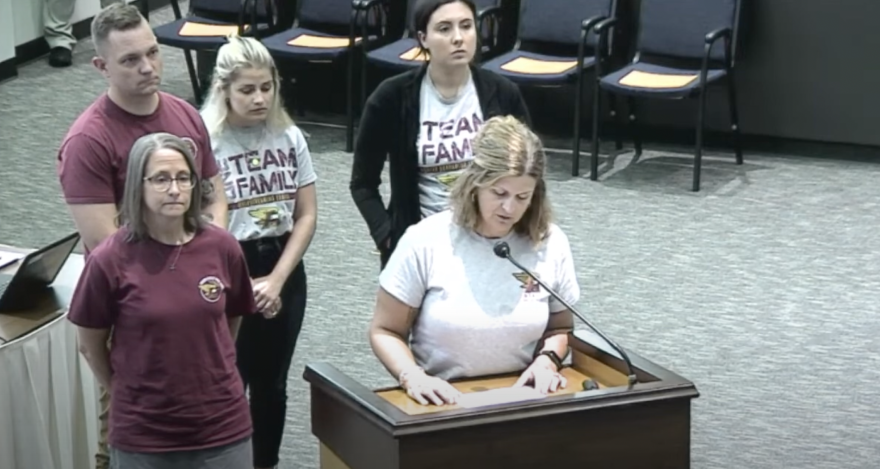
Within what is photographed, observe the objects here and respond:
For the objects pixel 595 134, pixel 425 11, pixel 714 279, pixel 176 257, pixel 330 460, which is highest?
pixel 425 11

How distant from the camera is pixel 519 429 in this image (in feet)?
8.62

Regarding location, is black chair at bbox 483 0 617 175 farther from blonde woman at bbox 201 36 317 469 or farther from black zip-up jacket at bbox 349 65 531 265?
blonde woman at bbox 201 36 317 469

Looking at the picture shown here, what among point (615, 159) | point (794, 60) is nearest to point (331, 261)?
point (615, 159)

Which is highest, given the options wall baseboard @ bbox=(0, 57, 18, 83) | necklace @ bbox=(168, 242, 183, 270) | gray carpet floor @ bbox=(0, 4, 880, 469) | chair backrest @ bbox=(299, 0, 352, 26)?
necklace @ bbox=(168, 242, 183, 270)

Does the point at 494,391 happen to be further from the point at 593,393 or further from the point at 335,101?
the point at 335,101

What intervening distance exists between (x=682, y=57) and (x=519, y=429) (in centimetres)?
488

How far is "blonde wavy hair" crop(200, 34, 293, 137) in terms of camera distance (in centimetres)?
348

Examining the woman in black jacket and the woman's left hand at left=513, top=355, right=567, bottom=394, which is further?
the woman in black jacket

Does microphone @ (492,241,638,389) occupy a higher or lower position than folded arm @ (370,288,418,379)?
higher

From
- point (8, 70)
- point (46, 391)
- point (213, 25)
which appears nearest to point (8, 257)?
point (46, 391)

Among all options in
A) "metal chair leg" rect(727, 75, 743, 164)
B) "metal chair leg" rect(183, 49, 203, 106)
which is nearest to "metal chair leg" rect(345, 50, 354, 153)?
"metal chair leg" rect(183, 49, 203, 106)

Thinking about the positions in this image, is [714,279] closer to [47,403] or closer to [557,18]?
[557,18]

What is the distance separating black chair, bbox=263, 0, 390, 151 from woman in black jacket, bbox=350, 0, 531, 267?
383cm

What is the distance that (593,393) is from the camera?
2.70m
